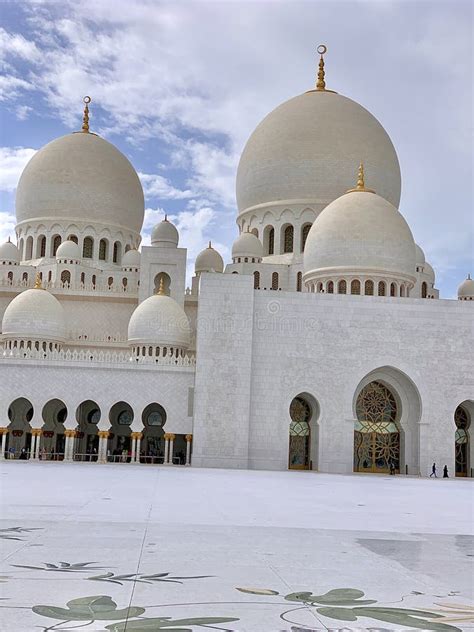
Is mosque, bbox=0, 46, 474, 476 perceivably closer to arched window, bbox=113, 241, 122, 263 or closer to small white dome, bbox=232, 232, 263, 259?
small white dome, bbox=232, 232, 263, 259

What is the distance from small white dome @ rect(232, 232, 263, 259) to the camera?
29969 millimetres

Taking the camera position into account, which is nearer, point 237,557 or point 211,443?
point 237,557

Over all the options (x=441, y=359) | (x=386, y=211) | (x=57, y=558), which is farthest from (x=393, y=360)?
(x=57, y=558)

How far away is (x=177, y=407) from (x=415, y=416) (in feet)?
22.6

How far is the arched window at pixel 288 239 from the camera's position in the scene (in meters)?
31.2

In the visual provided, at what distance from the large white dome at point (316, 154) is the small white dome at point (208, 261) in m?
2.33

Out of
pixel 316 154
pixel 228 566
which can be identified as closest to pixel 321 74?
pixel 316 154

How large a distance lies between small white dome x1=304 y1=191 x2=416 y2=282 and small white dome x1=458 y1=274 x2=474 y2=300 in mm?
11098

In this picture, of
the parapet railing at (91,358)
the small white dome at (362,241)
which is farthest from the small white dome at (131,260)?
the small white dome at (362,241)

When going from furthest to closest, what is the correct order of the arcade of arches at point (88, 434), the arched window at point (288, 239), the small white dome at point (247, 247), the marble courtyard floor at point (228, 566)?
the arched window at point (288, 239)
the small white dome at point (247, 247)
the arcade of arches at point (88, 434)
the marble courtyard floor at point (228, 566)

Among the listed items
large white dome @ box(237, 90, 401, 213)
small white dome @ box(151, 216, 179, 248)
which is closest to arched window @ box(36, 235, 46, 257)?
small white dome @ box(151, 216, 179, 248)

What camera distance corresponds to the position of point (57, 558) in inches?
200

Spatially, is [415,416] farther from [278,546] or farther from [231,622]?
[231,622]

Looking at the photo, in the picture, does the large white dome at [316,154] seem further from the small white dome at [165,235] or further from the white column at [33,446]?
the white column at [33,446]
